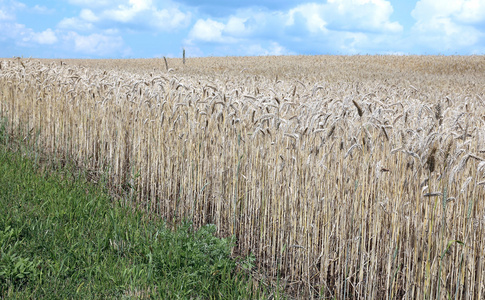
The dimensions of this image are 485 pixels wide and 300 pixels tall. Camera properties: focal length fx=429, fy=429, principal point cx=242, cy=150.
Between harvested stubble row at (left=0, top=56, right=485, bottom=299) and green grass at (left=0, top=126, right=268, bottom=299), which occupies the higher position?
harvested stubble row at (left=0, top=56, right=485, bottom=299)

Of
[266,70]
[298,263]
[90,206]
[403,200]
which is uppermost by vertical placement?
[266,70]

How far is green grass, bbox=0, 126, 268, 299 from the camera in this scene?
3.01m

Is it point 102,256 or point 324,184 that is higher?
point 324,184

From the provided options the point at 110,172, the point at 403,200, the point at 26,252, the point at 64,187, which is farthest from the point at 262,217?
the point at 110,172

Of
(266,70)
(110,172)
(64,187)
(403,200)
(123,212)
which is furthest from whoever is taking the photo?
(266,70)

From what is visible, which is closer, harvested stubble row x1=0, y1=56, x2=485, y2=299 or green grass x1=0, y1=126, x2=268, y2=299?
harvested stubble row x1=0, y1=56, x2=485, y2=299

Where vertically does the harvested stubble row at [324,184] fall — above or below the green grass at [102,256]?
above

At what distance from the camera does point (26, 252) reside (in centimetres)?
344

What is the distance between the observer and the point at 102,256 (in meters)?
3.50

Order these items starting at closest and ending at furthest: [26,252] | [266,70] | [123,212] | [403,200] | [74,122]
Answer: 1. [403,200]
2. [26,252]
3. [123,212]
4. [74,122]
5. [266,70]

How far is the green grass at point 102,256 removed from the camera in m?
3.01

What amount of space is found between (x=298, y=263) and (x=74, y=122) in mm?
4605

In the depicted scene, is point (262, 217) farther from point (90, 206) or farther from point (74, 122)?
point (74, 122)

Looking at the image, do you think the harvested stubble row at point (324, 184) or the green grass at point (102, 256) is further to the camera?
the green grass at point (102, 256)
